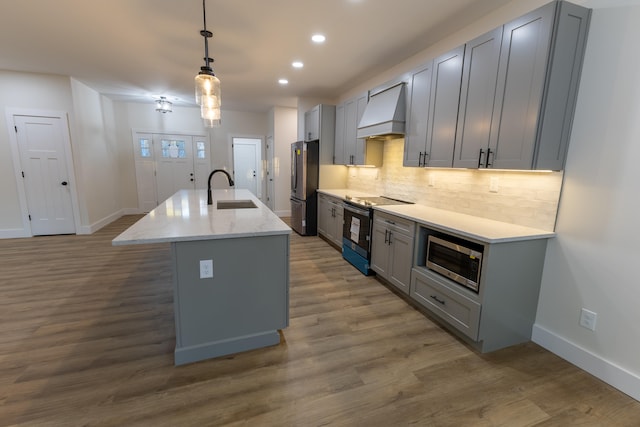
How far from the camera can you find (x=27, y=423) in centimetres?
148

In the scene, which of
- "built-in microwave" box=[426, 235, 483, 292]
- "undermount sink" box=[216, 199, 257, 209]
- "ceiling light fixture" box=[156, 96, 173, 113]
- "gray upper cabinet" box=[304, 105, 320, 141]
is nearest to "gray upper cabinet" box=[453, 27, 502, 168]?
"built-in microwave" box=[426, 235, 483, 292]

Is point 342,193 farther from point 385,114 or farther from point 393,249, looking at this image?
point 393,249

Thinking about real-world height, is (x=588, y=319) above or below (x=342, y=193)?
below

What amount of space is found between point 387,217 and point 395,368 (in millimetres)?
1541

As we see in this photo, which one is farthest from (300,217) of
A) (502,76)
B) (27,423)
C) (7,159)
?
(7,159)

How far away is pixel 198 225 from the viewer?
207 cm

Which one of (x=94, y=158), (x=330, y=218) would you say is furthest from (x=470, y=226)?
(x=94, y=158)

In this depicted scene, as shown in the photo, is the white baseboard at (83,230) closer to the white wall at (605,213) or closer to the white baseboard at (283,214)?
the white baseboard at (283,214)

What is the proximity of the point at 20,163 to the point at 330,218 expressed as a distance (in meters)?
5.25

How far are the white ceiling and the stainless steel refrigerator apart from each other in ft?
3.71

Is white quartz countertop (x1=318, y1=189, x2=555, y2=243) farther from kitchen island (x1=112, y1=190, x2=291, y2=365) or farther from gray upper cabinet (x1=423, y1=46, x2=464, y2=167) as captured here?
kitchen island (x1=112, y1=190, x2=291, y2=365)

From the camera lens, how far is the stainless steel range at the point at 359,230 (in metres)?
3.47

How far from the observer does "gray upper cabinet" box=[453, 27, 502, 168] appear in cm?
221

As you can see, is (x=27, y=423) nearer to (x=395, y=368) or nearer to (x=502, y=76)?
(x=395, y=368)
